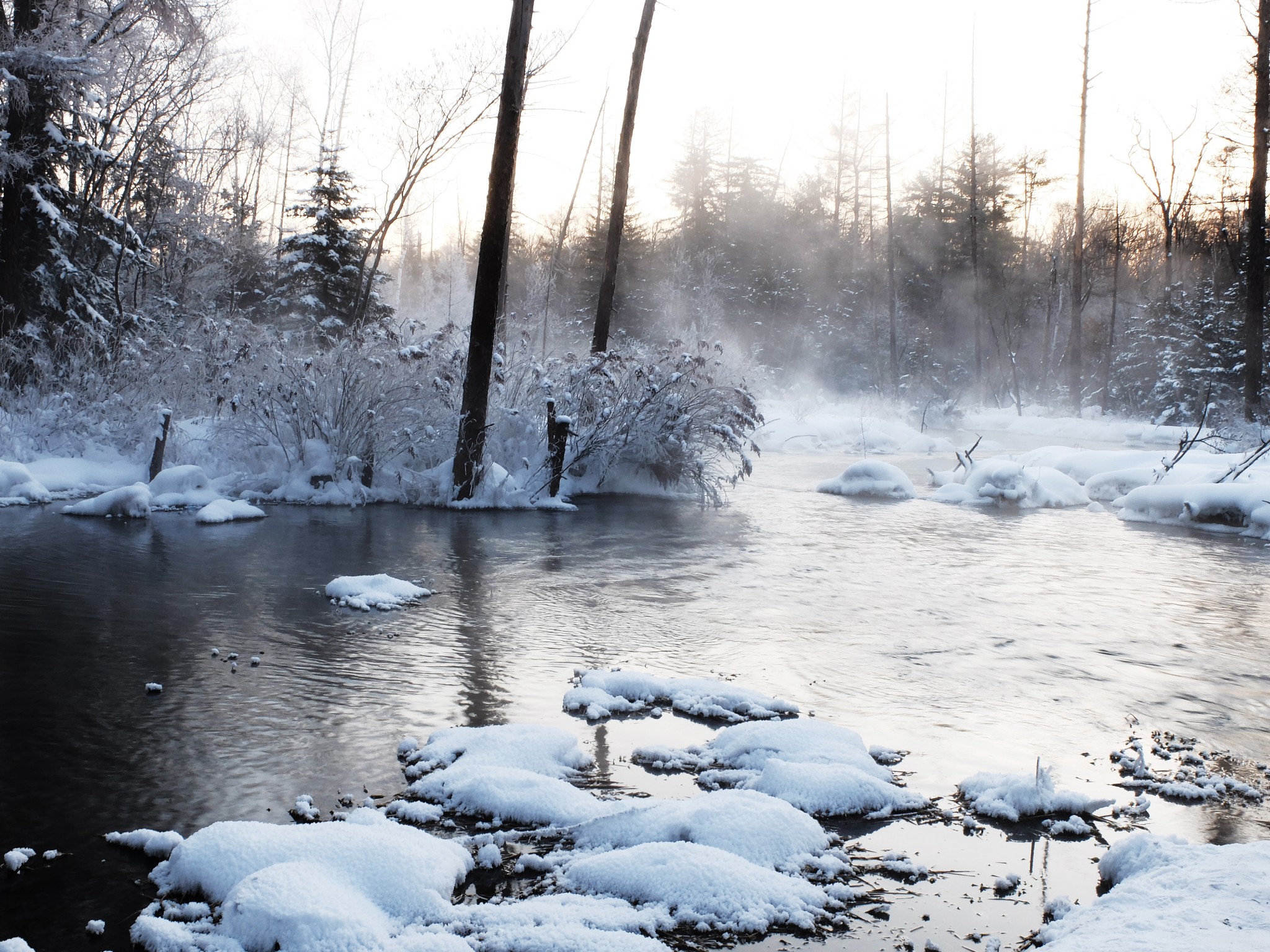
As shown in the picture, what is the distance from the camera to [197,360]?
43.3 feet

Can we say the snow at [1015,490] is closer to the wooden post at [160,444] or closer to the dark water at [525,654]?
the dark water at [525,654]

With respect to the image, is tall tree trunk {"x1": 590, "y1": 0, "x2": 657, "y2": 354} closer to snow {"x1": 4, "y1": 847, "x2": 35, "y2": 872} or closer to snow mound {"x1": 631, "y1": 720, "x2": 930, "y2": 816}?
snow mound {"x1": 631, "y1": 720, "x2": 930, "y2": 816}

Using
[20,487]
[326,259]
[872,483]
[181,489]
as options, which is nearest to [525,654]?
[181,489]

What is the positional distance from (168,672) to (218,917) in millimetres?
2323

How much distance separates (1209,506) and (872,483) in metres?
4.23

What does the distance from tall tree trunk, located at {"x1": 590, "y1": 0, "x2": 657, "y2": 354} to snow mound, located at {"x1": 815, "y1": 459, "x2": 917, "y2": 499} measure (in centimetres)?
402

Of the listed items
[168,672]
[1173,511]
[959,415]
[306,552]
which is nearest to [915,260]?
[959,415]

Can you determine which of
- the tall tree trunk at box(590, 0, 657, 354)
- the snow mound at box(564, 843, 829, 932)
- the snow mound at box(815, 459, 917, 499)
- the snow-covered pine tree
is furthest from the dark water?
the snow-covered pine tree

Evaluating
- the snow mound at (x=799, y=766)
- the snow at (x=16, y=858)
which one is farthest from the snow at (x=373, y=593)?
the snow at (x=16, y=858)

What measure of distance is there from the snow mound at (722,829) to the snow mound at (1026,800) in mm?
621

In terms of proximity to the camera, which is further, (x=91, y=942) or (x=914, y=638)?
(x=914, y=638)

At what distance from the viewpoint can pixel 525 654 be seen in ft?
16.3

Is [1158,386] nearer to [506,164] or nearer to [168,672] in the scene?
[506,164]

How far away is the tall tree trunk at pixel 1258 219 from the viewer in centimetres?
1791
